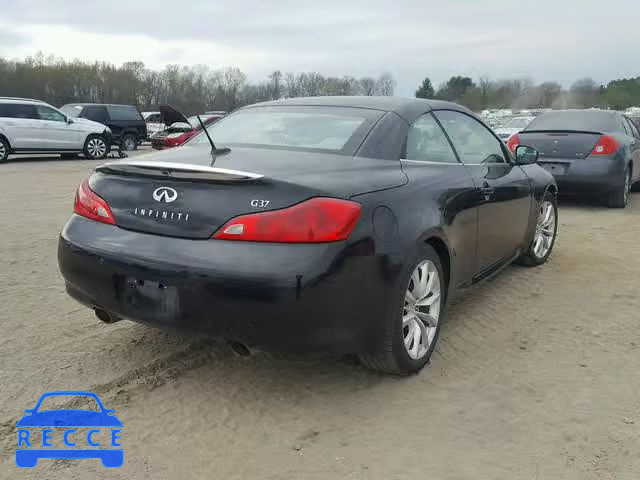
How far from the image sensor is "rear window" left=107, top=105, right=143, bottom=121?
71.5 ft

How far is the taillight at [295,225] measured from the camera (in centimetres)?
264

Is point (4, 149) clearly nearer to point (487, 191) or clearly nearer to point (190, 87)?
point (487, 191)

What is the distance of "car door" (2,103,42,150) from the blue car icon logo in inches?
623

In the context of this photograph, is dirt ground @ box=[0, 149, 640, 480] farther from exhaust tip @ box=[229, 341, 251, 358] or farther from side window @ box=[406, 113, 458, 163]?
side window @ box=[406, 113, 458, 163]

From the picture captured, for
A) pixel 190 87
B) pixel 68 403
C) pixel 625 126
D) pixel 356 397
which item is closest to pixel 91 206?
pixel 68 403

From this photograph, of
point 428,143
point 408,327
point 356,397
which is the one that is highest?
point 428,143

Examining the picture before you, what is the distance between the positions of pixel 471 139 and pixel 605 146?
205 inches

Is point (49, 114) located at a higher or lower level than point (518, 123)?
higher

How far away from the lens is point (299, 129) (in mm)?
3633

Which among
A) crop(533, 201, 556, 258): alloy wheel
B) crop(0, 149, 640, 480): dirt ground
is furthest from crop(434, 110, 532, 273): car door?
crop(533, 201, 556, 258): alloy wheel

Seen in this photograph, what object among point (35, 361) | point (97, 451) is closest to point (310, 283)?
point (97, 451)

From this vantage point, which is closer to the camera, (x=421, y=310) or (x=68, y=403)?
(x=68, y=403)

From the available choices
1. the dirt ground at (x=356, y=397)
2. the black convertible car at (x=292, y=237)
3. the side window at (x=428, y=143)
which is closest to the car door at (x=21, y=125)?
the dirt ground at (x=356, y=397)

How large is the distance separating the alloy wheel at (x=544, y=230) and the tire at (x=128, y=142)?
1867cm
